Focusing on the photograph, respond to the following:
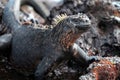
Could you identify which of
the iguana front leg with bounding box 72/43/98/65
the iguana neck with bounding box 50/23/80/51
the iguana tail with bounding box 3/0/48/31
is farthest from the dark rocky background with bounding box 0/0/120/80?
the iguana neck with bounding box 50/23/80/51

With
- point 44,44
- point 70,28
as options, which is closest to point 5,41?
point 44,44

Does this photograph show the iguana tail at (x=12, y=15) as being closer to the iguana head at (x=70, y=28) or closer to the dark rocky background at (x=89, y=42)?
the dark rocky background at (x=89, y=42)

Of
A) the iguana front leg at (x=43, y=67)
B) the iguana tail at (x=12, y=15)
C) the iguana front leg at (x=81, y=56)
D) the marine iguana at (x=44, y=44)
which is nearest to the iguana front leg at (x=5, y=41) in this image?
the marine iguana at (x=44, y=44)

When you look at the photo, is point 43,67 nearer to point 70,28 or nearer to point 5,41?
point 70,28

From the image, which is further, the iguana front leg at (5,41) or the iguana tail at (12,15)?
the iguana tail at (12,15)

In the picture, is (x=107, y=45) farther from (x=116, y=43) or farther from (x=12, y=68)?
(x=12, y=68)

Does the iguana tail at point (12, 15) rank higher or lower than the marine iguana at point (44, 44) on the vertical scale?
higher

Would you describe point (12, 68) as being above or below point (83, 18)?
below

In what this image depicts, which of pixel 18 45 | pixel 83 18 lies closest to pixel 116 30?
pixel 83 18
